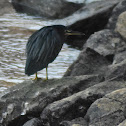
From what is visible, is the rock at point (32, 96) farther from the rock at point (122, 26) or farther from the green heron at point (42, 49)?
the rock at point (122, 26)

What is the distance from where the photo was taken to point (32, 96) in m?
4.41

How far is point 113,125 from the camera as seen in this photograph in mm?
3346

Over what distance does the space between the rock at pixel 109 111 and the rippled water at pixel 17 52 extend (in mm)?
2771

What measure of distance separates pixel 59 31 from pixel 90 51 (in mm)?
1788

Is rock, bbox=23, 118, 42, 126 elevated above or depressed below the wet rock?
above

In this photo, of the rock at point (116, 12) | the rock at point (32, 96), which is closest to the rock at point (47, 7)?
the rock at point (116, 12)

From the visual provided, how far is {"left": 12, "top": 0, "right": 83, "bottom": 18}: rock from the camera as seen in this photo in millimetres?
10812

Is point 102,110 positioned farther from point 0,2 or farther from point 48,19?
point 0,2

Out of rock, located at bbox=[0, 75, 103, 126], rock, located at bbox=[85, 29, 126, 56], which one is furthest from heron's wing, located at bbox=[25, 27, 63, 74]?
rock, located at bbox=[85, 29, 126, 56]

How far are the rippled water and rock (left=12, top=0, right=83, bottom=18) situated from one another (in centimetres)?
45

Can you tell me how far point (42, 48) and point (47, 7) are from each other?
274 inches

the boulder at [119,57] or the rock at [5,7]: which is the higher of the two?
the boulder at [119,57]

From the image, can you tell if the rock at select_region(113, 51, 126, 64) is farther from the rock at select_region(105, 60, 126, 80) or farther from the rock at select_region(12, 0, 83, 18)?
the rock at select_region(12, 0, 83, 18)

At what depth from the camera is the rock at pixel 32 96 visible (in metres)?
4.32
